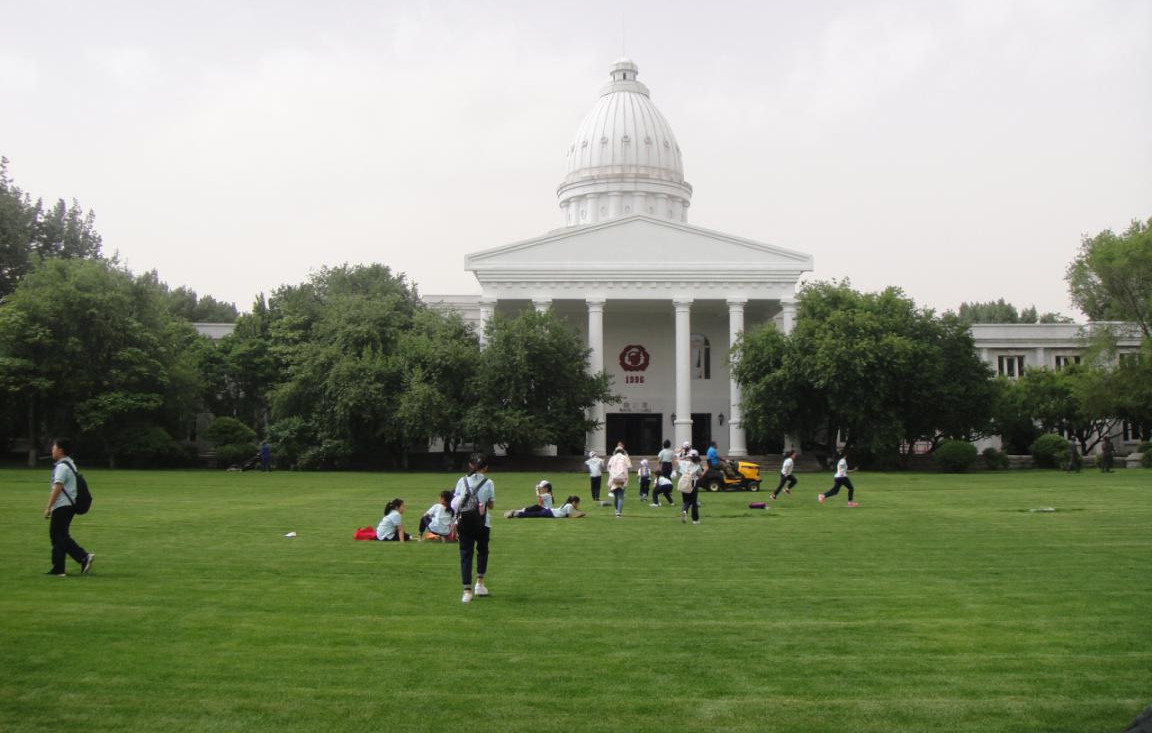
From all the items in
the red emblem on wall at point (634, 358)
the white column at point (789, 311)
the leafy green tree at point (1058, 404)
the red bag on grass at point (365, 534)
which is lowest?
the red bag on grass at point (365, 534)

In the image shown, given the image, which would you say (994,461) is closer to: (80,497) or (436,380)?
(436,380)

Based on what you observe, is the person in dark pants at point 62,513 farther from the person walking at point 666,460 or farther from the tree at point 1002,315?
the tree at point 1002,315

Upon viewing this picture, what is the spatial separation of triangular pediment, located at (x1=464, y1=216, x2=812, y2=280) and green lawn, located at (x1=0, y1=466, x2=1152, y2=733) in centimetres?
3911

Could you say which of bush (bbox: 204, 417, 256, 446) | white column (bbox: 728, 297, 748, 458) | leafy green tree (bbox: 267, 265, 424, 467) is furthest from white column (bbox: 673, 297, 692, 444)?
bush (bbox: 204, 417, 256, 446)

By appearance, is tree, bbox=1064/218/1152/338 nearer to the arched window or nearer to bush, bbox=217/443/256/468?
the arched window

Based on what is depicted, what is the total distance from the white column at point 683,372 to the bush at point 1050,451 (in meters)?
18.2

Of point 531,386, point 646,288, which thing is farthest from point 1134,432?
point 531,386

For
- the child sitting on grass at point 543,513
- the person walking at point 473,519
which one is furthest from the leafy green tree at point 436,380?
the person walking at point 473,519

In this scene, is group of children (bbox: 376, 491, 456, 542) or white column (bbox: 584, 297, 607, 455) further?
white column (bbox: 584, 297, 607, 455)

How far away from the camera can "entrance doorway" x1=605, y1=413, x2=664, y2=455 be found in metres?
63.5

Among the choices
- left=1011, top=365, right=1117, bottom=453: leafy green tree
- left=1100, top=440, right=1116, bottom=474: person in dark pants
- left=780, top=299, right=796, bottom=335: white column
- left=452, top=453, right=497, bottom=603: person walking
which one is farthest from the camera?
left=1011, top=365, right=1117, bottom=453: leafy green tree

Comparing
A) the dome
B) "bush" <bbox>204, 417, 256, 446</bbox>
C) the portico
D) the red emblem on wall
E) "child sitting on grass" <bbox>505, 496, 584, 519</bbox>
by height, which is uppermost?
the dome

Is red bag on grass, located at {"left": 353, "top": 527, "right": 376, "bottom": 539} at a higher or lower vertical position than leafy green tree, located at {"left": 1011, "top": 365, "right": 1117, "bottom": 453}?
lower

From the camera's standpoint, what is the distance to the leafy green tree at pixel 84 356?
4725 cm
